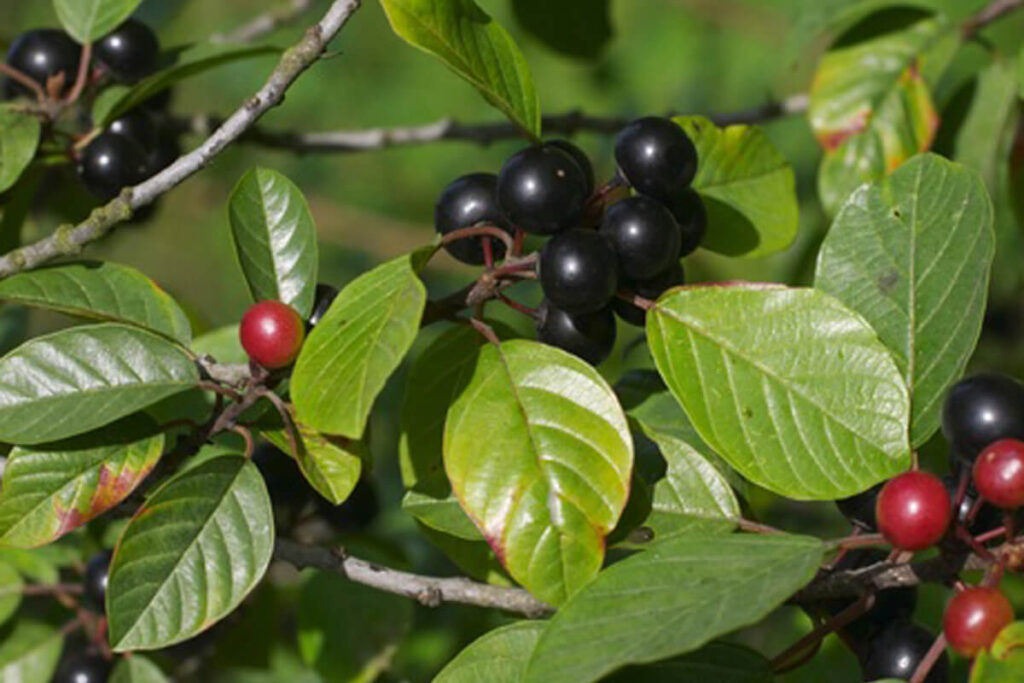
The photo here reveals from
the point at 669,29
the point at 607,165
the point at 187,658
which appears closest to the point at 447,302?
the point at 187,658

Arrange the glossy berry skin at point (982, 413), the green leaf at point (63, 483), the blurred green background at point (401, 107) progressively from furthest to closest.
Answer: the blurred green background at point (401, 107)
the green leaf at point (63, 483)
the glossy berry skin at point (982, 413)

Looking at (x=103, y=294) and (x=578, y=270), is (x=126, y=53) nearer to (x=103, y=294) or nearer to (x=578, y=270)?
(x=103, y=294)

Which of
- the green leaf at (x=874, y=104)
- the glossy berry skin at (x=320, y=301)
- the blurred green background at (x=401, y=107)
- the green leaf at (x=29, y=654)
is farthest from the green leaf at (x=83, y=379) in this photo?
the blurred green background at (x=401, y=107)

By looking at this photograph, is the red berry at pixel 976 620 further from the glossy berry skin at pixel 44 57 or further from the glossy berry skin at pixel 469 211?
the glossy berry skin at pixel 44 57

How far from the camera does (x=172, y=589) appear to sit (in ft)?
4.40

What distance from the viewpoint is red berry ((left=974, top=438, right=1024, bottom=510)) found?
1155 millimetres

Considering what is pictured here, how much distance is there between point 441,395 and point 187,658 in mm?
898

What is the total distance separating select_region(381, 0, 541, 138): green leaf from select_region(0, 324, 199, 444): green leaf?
422mm

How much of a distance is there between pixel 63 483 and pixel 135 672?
519 millimetres

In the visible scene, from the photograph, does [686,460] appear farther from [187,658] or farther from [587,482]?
[187,658]

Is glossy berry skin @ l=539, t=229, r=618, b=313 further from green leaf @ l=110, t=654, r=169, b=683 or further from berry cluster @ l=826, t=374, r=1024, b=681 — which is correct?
green leaf @ l=110, t=654, r=169, b=683

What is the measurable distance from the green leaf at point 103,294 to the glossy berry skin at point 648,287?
19.4 inches

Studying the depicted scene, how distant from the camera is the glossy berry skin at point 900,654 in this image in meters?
1.33

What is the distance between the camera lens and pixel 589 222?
1.43 metres
